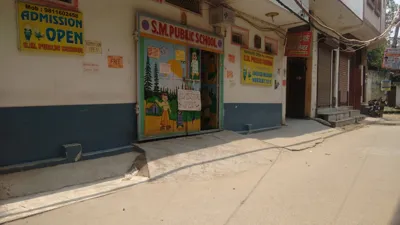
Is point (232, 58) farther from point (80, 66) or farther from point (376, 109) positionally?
point (376, 109)

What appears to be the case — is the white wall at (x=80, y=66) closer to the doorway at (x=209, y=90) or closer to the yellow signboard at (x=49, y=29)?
the yellow signboard at (x=49, y=29)

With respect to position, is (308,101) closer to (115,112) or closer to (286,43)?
(286,43)

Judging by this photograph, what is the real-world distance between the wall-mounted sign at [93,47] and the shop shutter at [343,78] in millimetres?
13729

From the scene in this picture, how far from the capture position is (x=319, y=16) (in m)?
12.1

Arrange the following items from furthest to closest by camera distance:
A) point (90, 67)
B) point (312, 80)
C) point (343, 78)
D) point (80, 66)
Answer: point (343, 78) < point (312, 80) < point (90, 67) < point (80, 66)

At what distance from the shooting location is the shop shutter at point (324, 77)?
13.6 meters

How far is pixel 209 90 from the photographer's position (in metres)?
8.23

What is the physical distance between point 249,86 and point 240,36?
4.80 ft

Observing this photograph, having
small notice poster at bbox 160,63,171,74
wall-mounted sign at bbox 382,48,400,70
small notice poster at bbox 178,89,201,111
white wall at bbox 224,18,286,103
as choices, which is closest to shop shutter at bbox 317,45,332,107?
white wall at bbox 224,18,286,103

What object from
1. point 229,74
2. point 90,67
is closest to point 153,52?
point 90,67

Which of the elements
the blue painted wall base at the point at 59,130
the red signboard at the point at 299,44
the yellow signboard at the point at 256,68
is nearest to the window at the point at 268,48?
the yellow signboard at the point at 256,68

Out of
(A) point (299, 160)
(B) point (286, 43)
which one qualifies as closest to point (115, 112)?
(A) point (299, 160)

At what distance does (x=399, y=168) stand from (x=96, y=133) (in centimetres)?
573

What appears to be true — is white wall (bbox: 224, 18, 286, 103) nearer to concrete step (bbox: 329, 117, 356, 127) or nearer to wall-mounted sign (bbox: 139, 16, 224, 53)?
wall-mounted sign (bbox: 139, 16, 224, 53)
